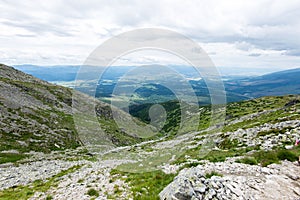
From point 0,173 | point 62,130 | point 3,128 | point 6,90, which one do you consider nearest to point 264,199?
point 0,173

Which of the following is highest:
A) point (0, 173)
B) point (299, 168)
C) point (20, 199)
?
point (299, 168)

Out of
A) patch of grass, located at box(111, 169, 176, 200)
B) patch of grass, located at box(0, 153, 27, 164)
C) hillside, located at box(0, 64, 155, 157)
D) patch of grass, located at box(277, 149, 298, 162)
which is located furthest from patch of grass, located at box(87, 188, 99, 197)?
hillside, located at box(0, 64, 155, 157)

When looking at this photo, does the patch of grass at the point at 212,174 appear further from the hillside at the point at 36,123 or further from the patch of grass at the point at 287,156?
the hillside at the point at 36,123

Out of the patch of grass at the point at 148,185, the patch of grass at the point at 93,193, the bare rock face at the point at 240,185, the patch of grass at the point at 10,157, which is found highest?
the bare rock face at the point at 240,185

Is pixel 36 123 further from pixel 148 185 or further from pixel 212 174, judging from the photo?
pixel 212 174

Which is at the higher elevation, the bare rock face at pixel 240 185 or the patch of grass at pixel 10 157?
the bare rock face at pixel 240 185

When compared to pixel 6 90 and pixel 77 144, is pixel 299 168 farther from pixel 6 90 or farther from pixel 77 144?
pixel 6 90

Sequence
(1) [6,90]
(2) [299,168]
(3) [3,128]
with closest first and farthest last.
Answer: (2) [299,168]
(3) [3,128]
(1) [6,90]

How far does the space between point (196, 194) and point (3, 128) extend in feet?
216

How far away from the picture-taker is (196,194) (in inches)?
477

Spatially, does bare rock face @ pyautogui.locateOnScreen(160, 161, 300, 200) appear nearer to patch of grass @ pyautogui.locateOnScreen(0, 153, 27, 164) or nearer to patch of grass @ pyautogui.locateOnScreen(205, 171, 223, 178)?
patch of grass @ pyautogui.locateOnScreen(205, 171, 223, 178)

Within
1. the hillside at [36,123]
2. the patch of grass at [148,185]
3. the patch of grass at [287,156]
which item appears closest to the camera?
the patch of grass at [148,185]

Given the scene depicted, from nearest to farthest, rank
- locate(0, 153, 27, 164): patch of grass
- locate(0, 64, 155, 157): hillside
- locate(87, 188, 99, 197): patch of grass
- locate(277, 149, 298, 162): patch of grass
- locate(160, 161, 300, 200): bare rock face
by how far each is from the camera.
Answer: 1. locate(160, 161, 300, 200): bare rock face
2. locate(87, 188, 99, 197): patch of grass
3. locate(277, 149, 298, 162): patch of grass
4. locate(0, 153, 27, 164): patch of grass
5. locate(0, 64, 155, 157): hillside

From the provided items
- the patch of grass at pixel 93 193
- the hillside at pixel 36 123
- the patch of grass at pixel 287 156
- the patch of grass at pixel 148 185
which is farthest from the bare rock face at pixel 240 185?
the hillside at pixel 36 123
